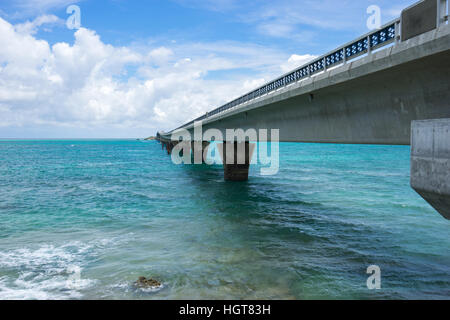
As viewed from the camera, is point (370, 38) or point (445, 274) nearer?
point (370, 38)

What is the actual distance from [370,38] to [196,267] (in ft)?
28.5

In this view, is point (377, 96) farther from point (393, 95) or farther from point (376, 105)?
point (393, 95)

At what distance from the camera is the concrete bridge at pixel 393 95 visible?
680 cm

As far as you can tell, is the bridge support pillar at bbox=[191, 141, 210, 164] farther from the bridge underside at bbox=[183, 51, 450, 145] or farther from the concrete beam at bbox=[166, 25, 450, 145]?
the concrete beam at bbox=[166, 25, 450, 145]

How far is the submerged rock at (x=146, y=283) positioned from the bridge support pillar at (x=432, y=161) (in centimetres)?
726

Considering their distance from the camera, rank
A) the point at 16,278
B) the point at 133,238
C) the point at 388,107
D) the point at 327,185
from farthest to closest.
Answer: the point at 327,185 → the point at 133,238 → the point at 16,278 → the point at 388,107

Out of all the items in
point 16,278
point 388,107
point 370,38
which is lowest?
point 16,278

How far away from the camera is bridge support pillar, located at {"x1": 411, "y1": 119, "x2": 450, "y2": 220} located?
630 centimetres

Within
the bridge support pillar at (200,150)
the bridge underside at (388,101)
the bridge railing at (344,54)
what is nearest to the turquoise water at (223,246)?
the bridge underside at (388,101)
